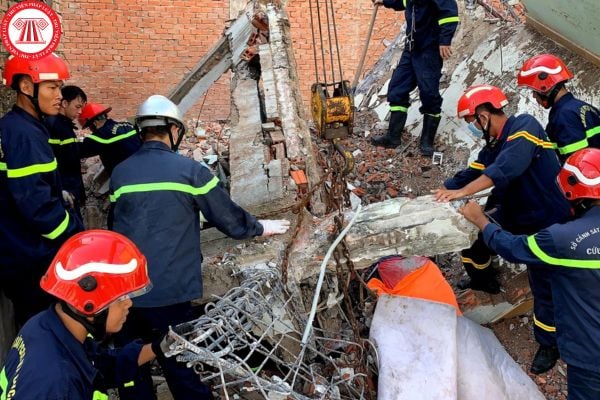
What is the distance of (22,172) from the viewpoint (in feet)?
9.71

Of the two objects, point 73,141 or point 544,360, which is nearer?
point 544,360

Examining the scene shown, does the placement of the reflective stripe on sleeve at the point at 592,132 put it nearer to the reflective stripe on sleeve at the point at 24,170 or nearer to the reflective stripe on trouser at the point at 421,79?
the reflective stripe on trouser at the point at 421,79

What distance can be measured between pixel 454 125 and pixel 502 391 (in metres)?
3.44

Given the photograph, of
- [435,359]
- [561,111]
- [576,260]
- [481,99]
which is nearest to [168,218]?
[435,359]

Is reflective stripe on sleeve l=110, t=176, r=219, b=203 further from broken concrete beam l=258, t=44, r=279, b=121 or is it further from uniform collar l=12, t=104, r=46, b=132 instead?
broken concrete beam l=258, t=44, r=279, b=121

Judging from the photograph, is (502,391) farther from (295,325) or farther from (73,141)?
(73,141)

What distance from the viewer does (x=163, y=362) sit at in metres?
3.03

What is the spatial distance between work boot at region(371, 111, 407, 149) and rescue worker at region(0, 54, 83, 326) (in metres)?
3.56

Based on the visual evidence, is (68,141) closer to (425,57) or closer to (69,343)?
(69,343)

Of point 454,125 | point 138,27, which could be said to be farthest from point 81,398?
point 138,27

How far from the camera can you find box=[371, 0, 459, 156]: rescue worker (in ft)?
16.6

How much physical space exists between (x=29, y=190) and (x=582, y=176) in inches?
115

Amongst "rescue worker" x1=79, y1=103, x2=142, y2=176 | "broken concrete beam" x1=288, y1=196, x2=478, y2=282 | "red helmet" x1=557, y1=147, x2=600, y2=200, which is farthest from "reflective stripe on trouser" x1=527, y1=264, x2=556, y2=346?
"rescue worker" x1=79, y1=103, x2=142, y2=176

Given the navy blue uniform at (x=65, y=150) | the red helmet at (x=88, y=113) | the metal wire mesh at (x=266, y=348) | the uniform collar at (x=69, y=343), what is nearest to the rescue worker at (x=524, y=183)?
the metal wire mesh at (x=266, y=348)
